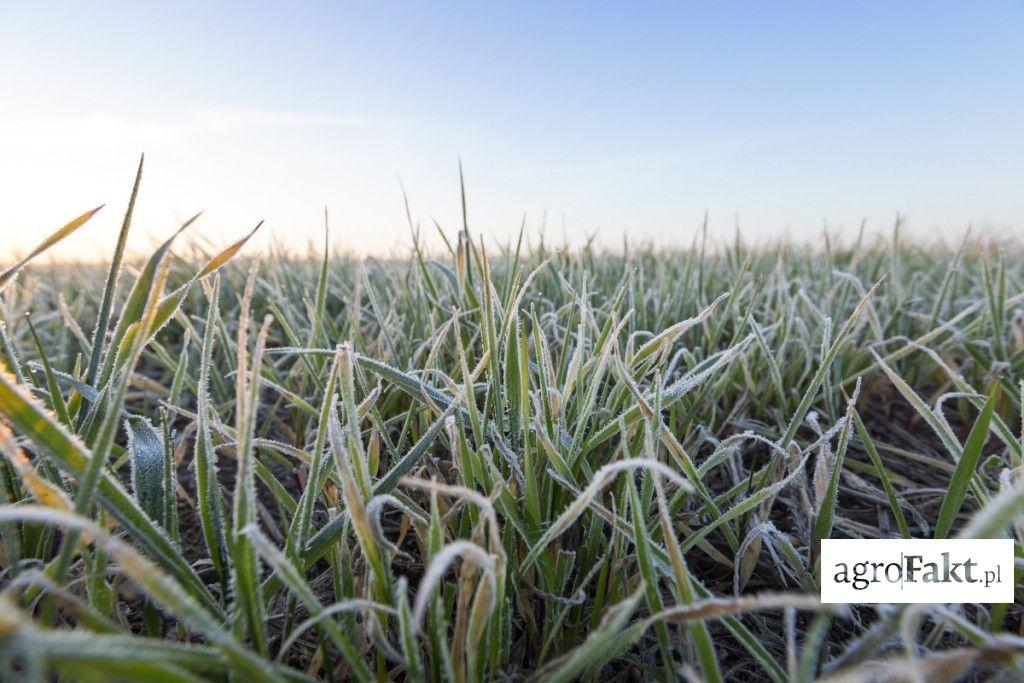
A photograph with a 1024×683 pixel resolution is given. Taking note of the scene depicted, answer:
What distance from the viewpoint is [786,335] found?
106 cm

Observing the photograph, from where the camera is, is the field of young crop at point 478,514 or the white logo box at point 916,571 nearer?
the field of young crop at point 478,514

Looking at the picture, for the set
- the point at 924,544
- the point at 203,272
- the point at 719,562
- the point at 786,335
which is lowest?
the point at 719,562

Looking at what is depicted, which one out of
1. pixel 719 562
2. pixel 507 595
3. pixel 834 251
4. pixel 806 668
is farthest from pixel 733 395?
pixel 834 251

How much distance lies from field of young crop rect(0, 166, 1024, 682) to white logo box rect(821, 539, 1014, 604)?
31mm

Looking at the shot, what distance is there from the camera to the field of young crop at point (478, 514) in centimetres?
37

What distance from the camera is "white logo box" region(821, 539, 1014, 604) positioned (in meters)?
0.49

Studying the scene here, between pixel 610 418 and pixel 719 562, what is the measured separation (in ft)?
0.70

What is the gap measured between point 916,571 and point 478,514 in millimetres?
385

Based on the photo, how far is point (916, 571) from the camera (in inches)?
21.2

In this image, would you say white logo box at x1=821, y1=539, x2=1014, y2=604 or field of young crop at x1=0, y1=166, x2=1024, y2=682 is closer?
field of young crop at x1=0, y1=166, x2=1024, y2=682

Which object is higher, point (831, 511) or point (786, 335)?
point (786, 335)

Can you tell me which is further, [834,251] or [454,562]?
[834,251]

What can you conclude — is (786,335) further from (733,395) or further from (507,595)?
(507,595)

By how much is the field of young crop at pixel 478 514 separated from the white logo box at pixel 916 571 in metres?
0.03
